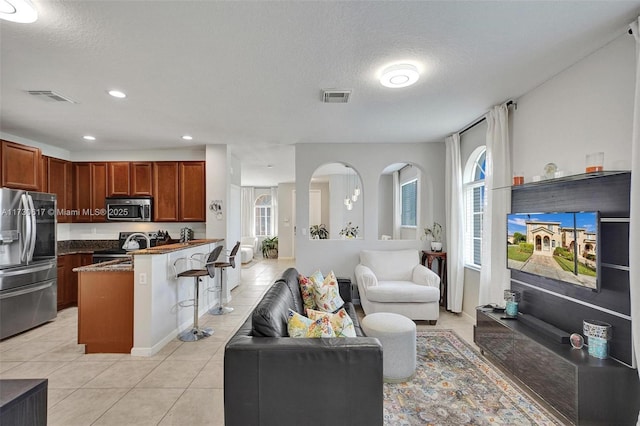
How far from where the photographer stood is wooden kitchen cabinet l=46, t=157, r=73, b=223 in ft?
16.1

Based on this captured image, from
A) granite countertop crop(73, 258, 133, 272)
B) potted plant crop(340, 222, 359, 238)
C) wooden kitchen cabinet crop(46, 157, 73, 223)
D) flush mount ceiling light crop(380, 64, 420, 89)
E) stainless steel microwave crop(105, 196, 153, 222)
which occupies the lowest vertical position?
granite countertop crop(73, 258, 133, 272)

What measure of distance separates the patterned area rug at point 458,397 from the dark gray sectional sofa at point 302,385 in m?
0.59

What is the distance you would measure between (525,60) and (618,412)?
259 cm

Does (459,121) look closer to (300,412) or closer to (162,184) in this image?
(300,412)

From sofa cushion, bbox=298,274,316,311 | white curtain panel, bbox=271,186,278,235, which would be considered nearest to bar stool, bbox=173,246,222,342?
sofa cushion, bbox=298,274,316,311

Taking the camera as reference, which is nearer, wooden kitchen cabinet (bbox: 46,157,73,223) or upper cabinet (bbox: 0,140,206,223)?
wooden kitchen cabinet (bbox: 46,157,73,223)

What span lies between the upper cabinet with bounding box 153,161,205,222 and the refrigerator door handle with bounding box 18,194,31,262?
1.69 metres

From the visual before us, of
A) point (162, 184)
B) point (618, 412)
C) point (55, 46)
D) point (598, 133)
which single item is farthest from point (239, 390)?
point (162, 184)

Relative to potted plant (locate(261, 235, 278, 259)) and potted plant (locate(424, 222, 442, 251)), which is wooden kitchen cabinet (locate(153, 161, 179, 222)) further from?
potted plant (locate(261, 235, 278, 259))

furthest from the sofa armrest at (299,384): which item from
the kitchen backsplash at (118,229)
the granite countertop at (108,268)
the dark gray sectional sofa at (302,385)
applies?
the kitchen backsplash at (118,229)

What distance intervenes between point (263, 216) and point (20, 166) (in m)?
7.92

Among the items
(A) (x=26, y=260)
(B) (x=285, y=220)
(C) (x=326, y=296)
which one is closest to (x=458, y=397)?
(C) (x=326, y=296)

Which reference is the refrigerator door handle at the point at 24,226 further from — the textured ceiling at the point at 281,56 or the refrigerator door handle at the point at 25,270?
the textured ceiling at the point at 281,56

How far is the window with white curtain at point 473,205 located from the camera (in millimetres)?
4363
